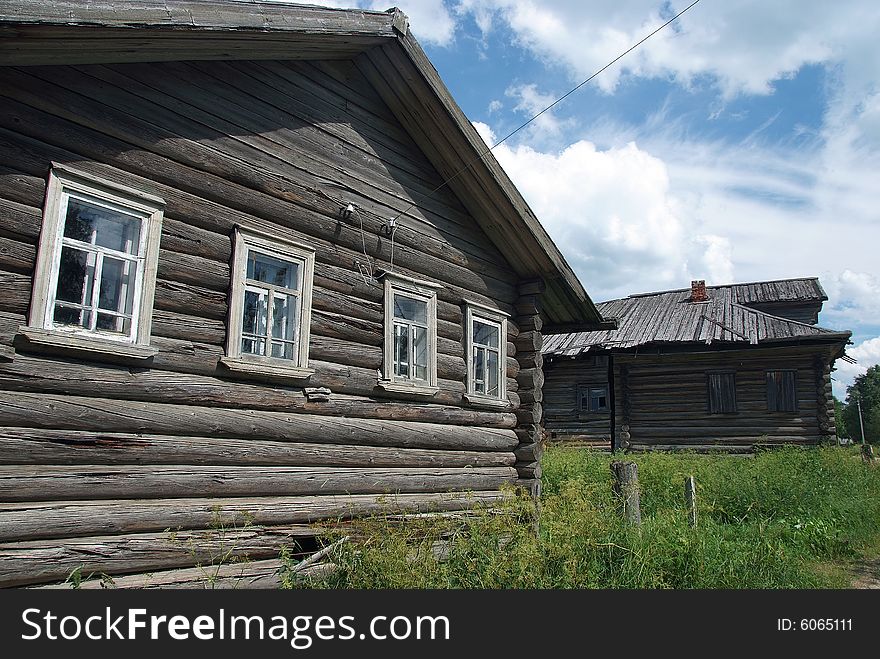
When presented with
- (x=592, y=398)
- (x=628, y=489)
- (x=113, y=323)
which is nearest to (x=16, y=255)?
(x=113, y=323)

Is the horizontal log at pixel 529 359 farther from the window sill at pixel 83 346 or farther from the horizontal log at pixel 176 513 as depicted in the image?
the window sill at pixel 83 346

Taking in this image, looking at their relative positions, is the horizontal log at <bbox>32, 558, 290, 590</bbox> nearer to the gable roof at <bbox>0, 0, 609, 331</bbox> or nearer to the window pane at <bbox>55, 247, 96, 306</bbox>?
the window pane at <bbox>55, 247, 96, 306</bbox>

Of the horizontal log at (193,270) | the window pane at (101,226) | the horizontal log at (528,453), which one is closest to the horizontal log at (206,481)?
the horizontal log at (528,453)

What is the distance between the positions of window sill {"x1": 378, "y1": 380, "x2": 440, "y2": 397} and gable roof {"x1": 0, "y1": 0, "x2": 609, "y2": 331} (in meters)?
2.81

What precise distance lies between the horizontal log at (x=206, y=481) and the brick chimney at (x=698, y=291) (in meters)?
20.3

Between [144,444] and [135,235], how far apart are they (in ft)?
5.74

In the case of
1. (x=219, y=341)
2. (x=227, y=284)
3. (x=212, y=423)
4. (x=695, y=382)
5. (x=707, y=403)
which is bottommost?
(x=212, y=423)

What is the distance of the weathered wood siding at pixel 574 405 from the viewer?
22.0 meters

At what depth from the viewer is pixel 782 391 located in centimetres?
1991

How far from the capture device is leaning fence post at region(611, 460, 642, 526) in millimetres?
7727

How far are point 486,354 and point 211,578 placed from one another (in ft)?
16.8

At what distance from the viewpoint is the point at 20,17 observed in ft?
14.4

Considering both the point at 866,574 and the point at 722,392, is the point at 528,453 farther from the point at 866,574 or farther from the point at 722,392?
the point at 722,392

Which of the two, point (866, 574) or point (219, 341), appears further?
point (866, 574)
